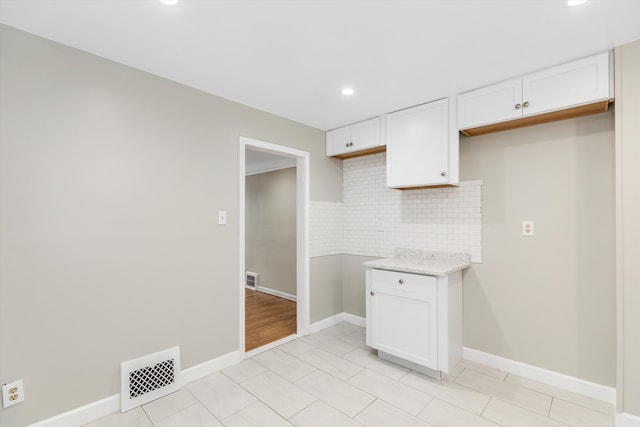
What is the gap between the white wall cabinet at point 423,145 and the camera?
2.64 m

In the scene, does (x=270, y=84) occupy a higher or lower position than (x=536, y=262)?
higher

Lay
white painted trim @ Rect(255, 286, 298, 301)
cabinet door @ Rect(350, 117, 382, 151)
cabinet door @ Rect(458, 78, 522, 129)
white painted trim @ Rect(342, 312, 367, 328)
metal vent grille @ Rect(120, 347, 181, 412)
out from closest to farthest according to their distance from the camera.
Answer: metal vent grille @ Rect(120, 347, 181, 412) → cabinet door @ Rect(458, 78, 522, 129) → cabinet door @ Rect(350, 117, 382, 151) → white painted trim @ Rect(342, 312, 367, 328) → white painted trim @ Rect(255, 286, 298, 301)

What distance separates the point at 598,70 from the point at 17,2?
338 centimetres

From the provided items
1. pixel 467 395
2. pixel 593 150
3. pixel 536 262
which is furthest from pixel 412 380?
pixel 593 150

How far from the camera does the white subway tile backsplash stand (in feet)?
9.29

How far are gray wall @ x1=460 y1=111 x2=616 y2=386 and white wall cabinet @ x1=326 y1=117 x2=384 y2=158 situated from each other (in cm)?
86

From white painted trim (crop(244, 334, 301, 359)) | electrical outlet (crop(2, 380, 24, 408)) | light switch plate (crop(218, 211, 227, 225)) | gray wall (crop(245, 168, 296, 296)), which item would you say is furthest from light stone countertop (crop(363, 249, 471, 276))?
electrical outlet (crop(2, 380, 24, 408))

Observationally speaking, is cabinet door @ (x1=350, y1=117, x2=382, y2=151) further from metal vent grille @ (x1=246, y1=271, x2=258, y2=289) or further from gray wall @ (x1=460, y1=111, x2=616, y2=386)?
metal vent grille @ (x1=246, y1=271, x2=258, y2=289)

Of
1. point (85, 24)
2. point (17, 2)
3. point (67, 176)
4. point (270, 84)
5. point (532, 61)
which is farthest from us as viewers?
point (270, 84)

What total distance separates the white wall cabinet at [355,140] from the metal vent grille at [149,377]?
256 centimetres

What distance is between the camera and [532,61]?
2.05 metres

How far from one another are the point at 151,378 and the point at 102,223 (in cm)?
116

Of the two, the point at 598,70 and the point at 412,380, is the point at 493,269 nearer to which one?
the point at 412,380

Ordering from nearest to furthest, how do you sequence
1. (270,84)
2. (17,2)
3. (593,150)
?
(17,2) < (593,150) < (270,84)
